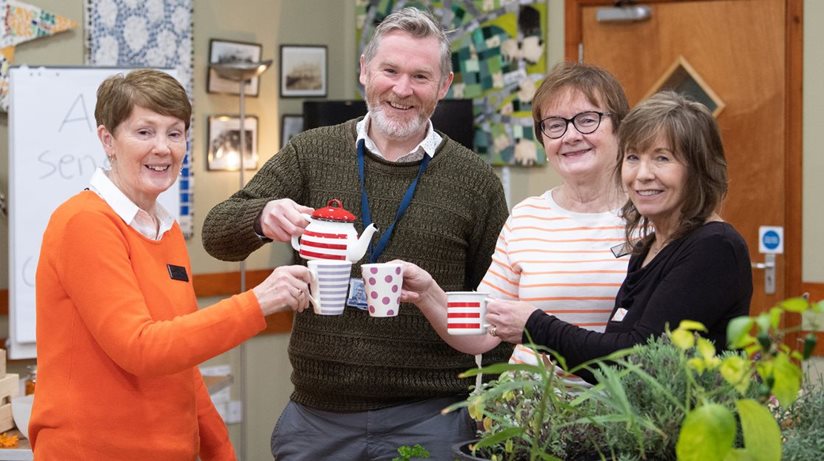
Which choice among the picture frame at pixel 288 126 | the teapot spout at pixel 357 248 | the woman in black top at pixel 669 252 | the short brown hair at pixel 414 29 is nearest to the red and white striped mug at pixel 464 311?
the woman in black top at pixel 669 252

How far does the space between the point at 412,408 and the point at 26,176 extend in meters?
2.17

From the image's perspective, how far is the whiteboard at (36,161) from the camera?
3.74 meters

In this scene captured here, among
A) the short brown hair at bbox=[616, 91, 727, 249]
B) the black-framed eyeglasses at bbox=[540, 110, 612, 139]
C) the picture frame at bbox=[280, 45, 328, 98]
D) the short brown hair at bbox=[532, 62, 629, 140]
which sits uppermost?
the picture frame at bbox=[280, 45, 328, 98]

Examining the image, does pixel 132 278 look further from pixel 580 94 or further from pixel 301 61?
pixel 301 61

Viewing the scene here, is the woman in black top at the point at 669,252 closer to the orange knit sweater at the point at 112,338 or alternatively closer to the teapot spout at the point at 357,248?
the teapot spout at the point at 357,248

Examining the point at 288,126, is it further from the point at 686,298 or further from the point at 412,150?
the point at 686,298

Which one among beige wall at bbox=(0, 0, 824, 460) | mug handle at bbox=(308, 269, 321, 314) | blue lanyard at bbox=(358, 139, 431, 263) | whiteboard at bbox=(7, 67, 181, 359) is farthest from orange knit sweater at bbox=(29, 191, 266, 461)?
beige wall at bbox=(0, 0, 824, 460)

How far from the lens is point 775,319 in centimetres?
79

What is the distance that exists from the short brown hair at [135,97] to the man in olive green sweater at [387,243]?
33cm

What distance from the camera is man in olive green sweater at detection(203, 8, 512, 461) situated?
7.23 feet

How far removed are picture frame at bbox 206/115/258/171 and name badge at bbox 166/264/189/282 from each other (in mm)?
3015

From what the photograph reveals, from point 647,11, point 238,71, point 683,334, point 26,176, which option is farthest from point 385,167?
point 647,11

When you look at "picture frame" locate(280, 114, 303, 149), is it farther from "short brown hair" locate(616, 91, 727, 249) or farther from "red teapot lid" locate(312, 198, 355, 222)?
"short brown hair" locate(616, 91, 727, 249)

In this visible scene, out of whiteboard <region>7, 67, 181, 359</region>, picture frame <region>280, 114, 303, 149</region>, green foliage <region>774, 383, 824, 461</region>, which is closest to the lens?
green foliage <region>774, 383, 824, 461</region>
